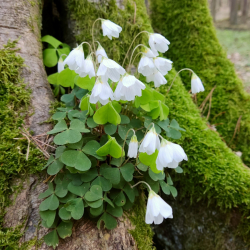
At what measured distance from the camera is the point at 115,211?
125cm

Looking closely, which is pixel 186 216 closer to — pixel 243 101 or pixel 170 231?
pixel 170 231

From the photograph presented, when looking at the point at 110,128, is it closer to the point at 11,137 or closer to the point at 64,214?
the point at 64,214

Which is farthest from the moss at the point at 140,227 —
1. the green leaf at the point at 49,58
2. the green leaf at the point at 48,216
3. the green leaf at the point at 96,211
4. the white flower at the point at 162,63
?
the green leaf at the point at 49,58

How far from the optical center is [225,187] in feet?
5.62

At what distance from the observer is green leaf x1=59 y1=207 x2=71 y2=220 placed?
3.71 ft

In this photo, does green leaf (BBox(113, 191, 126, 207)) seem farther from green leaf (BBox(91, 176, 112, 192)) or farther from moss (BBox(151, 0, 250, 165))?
moss (BBox(151, 0, 250, 165))

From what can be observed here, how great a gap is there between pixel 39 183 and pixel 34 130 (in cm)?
40

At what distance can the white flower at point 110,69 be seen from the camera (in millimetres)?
1080

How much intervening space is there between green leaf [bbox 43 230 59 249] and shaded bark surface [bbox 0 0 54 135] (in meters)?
0.71

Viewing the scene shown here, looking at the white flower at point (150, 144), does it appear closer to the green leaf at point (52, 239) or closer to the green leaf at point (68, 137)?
the green leaf at point (68, 137)

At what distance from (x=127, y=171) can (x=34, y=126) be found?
811 mm

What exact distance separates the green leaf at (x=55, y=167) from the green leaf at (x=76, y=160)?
0.12 m

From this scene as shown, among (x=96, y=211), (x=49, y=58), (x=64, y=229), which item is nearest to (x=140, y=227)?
(x=96, y=211)

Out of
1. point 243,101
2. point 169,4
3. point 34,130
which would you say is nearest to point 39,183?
point 34,130
